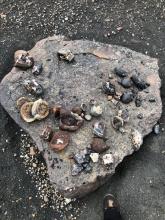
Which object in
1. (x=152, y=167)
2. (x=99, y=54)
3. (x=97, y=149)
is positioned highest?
(x=99, y=54)

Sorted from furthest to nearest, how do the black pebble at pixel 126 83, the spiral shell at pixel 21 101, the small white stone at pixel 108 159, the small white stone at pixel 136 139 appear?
1. the black pebble at pixel 126 83
2. the spiral shell at pixel 21 101
3. the small white stone at pixel 136 139
4. the small white stone at pixel 108 159

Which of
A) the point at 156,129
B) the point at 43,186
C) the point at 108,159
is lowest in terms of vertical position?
the point at 43,186

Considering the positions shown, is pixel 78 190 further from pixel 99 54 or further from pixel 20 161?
pixel 99 54

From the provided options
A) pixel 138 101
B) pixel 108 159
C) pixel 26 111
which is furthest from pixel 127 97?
pixel 26 111

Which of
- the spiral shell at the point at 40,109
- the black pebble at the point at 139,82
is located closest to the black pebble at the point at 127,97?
the black pebble at the point at 139,82

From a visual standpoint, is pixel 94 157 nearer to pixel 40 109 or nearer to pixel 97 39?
pixel 40 109

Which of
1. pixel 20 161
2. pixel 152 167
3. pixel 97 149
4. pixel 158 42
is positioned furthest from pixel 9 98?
pixel 158 42

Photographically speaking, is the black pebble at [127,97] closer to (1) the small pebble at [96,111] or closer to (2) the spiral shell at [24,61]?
(1) the small pebble at [96,111]
